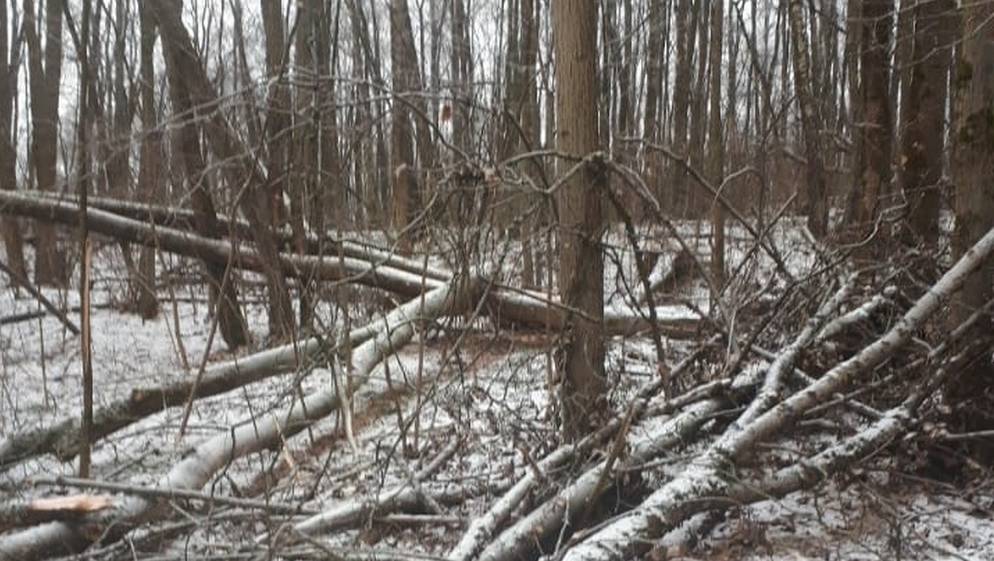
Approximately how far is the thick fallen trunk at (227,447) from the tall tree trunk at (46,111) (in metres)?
6.45

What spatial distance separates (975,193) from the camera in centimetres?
450

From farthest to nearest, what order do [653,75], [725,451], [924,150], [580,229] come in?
1. [653,75]
2. [924,150]
3. [580,229]
4. [725,451]

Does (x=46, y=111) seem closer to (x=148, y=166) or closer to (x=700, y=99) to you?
(x=148, y=166)

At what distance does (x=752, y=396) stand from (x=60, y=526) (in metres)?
3.61

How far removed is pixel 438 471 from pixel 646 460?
4.14 ft

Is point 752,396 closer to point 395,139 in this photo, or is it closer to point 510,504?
point 510,504

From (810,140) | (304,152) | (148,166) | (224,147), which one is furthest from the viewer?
(148,166)

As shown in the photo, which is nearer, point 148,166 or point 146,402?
point 146,402

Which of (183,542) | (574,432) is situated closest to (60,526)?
(183,542)

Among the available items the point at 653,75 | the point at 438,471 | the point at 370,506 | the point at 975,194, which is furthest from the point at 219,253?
Result: the point at 653,75

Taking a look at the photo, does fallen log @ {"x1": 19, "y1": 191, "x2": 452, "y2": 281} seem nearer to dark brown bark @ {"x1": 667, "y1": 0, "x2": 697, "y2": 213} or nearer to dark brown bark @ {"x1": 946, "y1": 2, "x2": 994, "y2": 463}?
dark brown bark @ {"x1": 946, "y1": 2, "x2": 994, "y2": 463}

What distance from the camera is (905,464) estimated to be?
4613mm

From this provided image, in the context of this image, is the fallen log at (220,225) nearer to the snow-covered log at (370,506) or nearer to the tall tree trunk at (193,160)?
the tall tree trunk at (193,160)

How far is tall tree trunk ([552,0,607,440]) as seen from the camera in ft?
15.7
